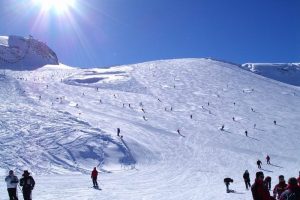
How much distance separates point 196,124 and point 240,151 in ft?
27.7

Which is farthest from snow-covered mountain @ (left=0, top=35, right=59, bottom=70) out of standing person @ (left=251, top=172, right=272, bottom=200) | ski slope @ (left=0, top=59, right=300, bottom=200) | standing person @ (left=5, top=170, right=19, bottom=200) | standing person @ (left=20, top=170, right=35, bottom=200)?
standing person @ (left=251, top=172, right=272, bottom=200)

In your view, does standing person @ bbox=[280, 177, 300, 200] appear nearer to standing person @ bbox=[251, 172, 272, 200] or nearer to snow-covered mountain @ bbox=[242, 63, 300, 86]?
standing person @ bbox=[251, 172, 272, 200]

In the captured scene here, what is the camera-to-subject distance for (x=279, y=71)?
151125 mm

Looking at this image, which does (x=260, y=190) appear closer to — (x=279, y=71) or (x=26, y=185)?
(x=26, y=185)

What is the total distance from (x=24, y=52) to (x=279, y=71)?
14264 cm

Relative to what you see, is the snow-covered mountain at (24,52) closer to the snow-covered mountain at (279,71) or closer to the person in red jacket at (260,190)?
the person in red jacket at (260,190)

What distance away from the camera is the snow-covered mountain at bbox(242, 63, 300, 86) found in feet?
461

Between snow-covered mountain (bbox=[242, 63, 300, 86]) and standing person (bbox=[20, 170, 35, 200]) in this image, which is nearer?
standing person (bbox=[20, 170, 35, 200])

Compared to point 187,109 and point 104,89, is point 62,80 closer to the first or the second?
Answer: point 104,89

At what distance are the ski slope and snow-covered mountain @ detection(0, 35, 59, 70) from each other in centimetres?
6575

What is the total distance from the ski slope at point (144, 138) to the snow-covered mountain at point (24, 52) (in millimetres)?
65753

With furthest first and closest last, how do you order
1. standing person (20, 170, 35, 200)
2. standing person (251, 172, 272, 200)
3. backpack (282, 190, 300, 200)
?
1. standing person (20, 170, 35, 200)
2. standing person (251, 172, 272, 200)
3. backpack (282, 190, 300, 200)

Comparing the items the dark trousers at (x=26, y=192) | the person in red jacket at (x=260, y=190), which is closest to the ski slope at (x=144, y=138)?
the dark trousers at (x=26, y=192)

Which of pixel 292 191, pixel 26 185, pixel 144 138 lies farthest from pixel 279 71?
pixel 26 185
